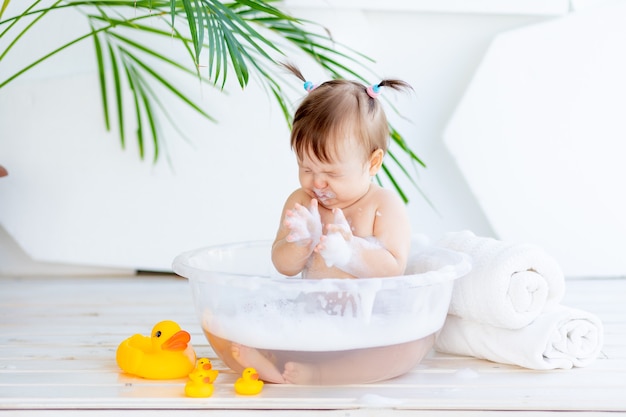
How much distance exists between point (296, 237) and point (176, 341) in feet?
0.91

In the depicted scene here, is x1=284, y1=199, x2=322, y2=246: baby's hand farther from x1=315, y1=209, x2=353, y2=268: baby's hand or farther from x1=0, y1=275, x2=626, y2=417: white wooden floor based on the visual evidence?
x1=0, y1=275, x2=626, y2=417: white wooden floor

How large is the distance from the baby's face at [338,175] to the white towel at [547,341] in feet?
1.14

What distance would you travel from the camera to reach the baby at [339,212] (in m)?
1.27

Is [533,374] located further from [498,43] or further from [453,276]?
[498,43]

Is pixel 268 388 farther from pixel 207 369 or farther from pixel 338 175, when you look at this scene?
pixel 338 175

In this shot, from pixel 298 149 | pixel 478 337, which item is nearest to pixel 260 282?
pixel 298 149

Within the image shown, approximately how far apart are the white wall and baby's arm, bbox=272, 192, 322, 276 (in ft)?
2.77

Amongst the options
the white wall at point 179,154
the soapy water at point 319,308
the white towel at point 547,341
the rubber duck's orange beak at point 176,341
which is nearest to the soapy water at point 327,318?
the soapy water at point 319,308

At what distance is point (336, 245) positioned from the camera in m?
1.25

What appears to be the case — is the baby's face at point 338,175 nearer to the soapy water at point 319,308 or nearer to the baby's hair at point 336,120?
the baby's hair at point 336,120

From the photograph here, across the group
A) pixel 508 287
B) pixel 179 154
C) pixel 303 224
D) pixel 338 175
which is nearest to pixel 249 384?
pixel 303 224

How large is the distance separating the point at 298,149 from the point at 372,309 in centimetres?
31

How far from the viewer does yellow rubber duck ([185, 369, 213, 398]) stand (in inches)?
48.8

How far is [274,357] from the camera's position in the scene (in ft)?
4.11
